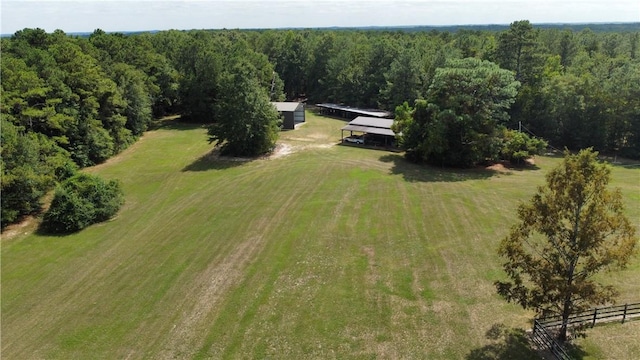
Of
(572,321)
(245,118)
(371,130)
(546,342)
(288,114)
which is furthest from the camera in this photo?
(288,114)

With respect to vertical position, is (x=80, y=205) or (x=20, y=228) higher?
(x=80, y=205)

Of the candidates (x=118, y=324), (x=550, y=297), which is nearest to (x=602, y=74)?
(x=550, y=297)

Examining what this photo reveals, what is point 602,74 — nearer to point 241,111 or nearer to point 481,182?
point 481,182

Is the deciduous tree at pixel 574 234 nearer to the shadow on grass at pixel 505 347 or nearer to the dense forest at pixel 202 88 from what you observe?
the shadow on grass at pixel 505 347

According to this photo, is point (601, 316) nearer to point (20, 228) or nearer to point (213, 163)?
point (20, 228)

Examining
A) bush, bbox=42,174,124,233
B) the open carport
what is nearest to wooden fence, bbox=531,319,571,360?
bush, bbox=42,174,124,233

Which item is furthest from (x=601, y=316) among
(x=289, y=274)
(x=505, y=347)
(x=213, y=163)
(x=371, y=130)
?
(x=213, y=163)
